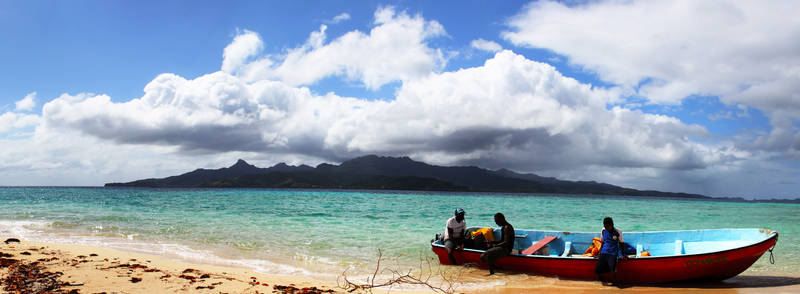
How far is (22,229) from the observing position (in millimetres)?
19344

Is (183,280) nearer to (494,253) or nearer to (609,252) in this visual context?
(494,253)

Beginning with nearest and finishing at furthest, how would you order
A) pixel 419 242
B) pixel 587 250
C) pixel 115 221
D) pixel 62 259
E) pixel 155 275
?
pixel 155 275, pixel 62 259, pixel 587 250, pixel 419 242, pixel 115 221

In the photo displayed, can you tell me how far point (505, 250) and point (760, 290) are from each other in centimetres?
584

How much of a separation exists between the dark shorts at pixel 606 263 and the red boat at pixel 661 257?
20 centimetres

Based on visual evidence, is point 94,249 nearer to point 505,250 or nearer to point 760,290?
point 505,250

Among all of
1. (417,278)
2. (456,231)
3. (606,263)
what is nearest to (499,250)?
(456,231)

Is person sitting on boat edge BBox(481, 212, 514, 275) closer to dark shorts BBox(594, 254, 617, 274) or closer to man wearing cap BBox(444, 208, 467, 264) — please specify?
man wearing cap BBox(444, 208, 467, 264)

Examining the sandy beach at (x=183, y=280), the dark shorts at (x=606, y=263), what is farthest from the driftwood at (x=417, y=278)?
the dark shorts at (x=606, y=263)

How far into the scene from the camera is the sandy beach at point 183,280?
8.35 m

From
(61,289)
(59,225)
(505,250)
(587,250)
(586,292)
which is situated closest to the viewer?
(61,289)

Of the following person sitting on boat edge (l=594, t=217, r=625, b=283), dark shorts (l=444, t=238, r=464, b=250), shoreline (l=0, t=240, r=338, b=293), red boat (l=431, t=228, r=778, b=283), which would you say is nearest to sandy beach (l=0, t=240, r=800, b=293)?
shoreline (l=0, t=240, r=338, b=293)

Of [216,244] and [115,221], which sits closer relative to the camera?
[216,244]

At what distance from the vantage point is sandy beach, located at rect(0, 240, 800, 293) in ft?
27.4

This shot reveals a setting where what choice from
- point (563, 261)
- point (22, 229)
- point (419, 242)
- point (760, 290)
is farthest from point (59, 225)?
point (760, 290)
